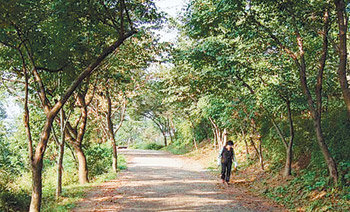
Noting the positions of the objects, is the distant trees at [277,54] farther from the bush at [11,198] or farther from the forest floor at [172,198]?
the bush at [11,198]

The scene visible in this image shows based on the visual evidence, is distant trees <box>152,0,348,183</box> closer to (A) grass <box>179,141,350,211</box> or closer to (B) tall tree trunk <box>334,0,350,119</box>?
(B) tall tree trunk <box>334,0,350,119</box>

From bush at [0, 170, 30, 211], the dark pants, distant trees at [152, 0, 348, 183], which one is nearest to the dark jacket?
the dark pants

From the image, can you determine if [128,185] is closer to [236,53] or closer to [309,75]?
[236,53]

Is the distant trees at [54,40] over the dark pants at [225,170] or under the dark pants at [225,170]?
over

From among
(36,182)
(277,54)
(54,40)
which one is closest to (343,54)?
(277,54)

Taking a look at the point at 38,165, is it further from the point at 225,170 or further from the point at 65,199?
the point at 225,170

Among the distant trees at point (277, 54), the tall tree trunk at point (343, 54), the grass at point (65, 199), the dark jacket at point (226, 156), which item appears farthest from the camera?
the dark jacket at point (226, 156)

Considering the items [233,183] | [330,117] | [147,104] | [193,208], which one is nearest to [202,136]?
[147,104]

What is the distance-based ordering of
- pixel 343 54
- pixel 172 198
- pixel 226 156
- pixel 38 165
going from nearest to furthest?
1. pixel 343 54
2. pixel 38 165
3. pixel 172 198
4. pixel 226 156

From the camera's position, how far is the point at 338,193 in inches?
268

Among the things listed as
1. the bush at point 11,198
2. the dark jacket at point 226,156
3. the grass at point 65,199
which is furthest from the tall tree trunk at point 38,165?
the dark jacket at point 226,156

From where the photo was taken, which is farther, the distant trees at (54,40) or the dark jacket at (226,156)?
the dark jacket at (226,156)

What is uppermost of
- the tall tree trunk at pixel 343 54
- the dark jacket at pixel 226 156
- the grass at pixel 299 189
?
the tall tree trunk at pixel 343 54

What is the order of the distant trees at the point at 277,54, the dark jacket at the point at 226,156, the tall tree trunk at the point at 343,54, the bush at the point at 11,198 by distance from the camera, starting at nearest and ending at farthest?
the tall tree trunk at the point at 343,54 < the distant trees at the point at 277,54 < the bush at the point at 11,198 < the dark jacket at the point at 226,156
